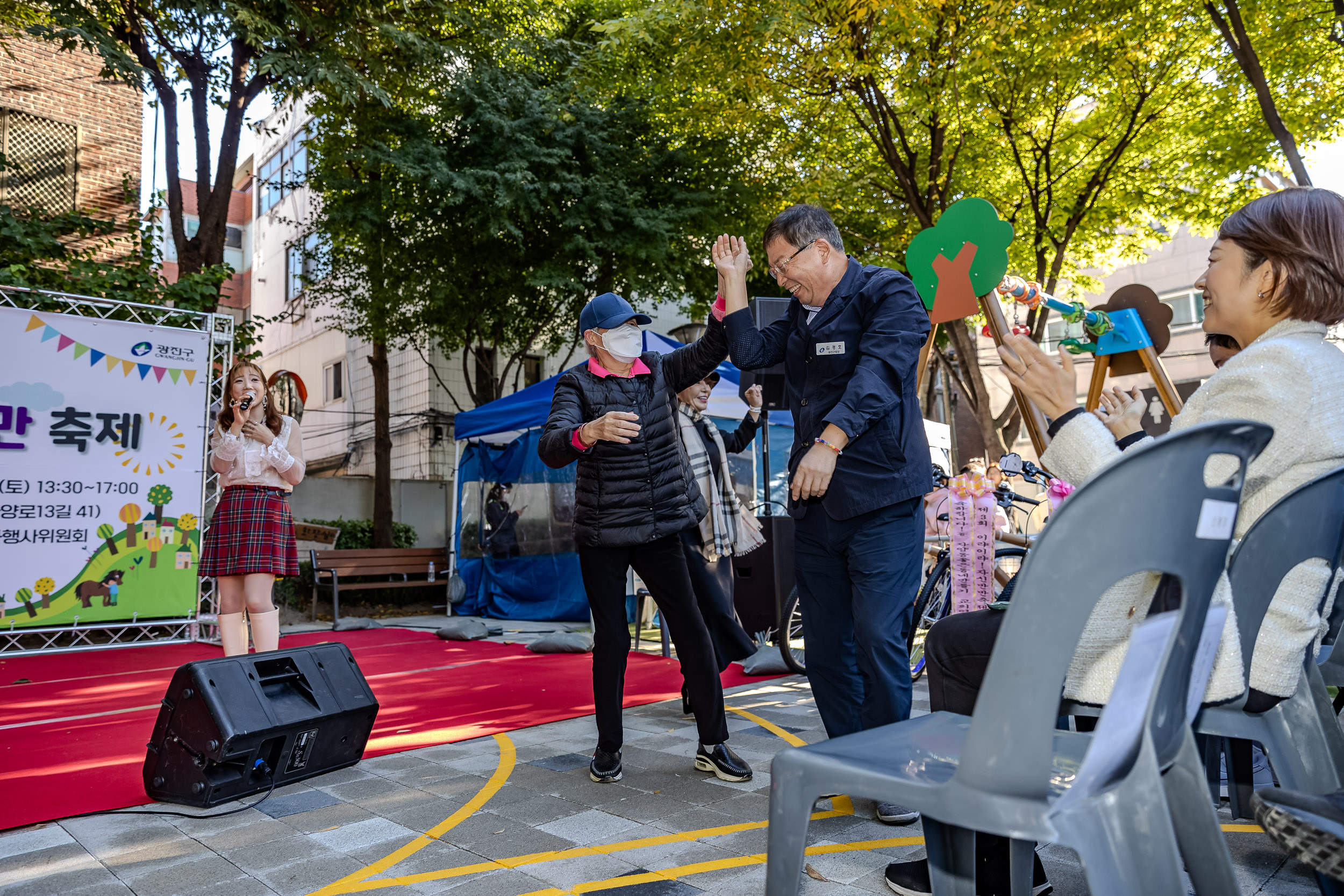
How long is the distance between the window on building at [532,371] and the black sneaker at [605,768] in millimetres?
17508

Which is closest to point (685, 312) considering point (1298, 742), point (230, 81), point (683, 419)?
point (230, 81)

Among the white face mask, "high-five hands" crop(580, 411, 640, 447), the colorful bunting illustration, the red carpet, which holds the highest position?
the colorful bunting illustration

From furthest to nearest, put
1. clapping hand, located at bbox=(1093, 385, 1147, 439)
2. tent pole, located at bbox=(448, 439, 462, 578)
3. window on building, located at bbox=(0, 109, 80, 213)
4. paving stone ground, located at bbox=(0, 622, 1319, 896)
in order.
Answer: window on building, located at bbox=(0, 109, 80, 213)
tent pole, located at bbox=(448, 439, 462, 578)
paving stone ground, located at bbox=(0, 622, 1319, 896)
clapping hand, located at bbox=(1093, 385, 1147, 439)

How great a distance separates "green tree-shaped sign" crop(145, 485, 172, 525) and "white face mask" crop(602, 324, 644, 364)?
6508 millimetres

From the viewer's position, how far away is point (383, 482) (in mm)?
14727

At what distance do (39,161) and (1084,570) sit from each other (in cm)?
1639

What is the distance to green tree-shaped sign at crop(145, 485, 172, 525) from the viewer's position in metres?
8.27

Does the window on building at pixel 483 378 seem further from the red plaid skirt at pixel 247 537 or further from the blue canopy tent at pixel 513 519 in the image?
the red plaid skirt at pixel 247 537

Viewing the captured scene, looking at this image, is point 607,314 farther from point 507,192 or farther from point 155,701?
point 507,192

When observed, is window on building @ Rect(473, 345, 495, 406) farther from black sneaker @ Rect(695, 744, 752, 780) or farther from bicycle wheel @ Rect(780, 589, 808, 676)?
black sneaker @ Rect(695, 744, 752, 780)

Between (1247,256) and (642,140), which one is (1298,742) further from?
(642,140)

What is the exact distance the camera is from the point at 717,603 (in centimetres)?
444

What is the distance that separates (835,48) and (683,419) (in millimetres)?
6895

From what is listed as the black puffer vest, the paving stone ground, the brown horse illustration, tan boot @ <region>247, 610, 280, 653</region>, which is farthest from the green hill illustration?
the black puffer vest
